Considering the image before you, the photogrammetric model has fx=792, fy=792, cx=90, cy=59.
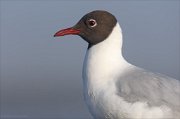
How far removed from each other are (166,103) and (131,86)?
543 mm

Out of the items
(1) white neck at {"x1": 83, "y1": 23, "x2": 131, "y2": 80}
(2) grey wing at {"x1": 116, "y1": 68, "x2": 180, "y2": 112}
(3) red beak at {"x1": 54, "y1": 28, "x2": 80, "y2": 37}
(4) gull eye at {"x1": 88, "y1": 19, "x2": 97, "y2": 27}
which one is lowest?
(2) grey wing at {"x1": 116, "y1": 68, "x2": 180, "y2": 112}

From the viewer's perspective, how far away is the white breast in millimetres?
10938

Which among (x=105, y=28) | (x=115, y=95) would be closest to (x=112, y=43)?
(x=105, y=28)

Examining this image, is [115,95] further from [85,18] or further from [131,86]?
[85,18]

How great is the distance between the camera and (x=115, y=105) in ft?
36.0

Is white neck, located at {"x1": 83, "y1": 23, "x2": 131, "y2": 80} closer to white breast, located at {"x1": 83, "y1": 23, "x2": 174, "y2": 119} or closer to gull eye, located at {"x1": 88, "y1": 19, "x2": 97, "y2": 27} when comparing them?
white breast, located at {"x1": 83, "y1": 23, "x2": 174, "y2": 119}

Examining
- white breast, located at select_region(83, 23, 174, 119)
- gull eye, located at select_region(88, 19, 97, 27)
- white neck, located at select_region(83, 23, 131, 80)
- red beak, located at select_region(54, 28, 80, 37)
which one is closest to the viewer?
white breast, located at select_region(83, 23, 174, 119)

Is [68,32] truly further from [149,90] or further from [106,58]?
[149,90]

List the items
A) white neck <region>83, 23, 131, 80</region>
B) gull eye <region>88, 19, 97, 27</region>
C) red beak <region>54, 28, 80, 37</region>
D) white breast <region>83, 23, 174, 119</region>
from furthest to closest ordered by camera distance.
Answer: red beak <region>54, 28, 80, 37</region> → gull eye <region>88, 19, 97, 27</region> → white neck <region>83, 23, 131, 80</region> → white breast <region>83, 23, 174, 119</region>

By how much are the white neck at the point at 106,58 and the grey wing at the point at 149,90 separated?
0.34 meters

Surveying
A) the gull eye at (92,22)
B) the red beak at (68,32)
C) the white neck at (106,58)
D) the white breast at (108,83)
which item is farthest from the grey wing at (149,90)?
the red beak at (68,32)

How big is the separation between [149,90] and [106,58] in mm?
951

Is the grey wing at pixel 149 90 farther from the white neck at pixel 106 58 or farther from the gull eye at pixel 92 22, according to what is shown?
the gull eye at pixel 92 22

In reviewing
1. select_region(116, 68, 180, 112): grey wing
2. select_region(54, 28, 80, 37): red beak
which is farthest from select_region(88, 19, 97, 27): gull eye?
select_region(116, 68, 180, 112): grey wing
